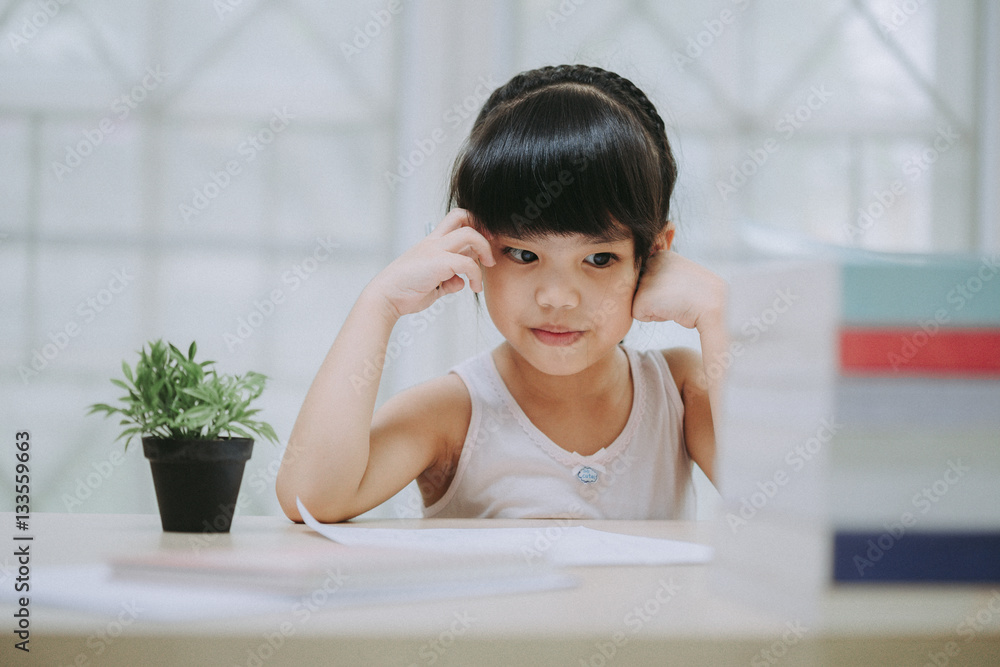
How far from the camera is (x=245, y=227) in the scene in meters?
2.22

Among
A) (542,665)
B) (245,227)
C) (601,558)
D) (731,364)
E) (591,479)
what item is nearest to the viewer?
(542,665)

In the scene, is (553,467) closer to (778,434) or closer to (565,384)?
(565,384)

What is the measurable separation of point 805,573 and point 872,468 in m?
0.06

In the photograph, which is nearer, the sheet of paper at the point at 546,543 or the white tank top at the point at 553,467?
the sheet of paper at the point at 546,543

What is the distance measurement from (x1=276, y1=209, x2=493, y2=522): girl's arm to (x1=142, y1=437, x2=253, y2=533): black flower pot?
0.12 meters

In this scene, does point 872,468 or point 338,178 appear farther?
point 338,178

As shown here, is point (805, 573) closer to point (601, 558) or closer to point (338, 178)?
point (601, 558)

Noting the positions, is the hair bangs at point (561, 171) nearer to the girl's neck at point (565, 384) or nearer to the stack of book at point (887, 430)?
the girl's neck at point (565, 384)

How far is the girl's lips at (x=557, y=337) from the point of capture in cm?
100

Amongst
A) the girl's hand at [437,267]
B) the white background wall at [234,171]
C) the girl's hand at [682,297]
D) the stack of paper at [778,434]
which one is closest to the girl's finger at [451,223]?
the girl's hand at [437,267]

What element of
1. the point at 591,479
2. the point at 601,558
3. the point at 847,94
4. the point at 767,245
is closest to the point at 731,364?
the point at 767,245

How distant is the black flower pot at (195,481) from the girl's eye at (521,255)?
393 millimetres

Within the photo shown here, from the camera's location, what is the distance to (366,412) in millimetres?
912

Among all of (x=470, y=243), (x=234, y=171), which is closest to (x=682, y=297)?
(x=470, y=243)
